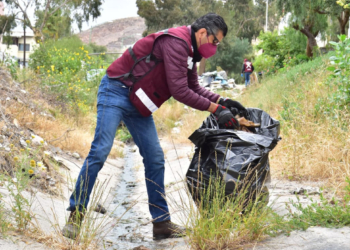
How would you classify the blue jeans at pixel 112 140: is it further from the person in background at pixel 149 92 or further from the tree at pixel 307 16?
the tree at pixel 307 16

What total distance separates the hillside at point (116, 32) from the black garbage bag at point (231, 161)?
241 feet

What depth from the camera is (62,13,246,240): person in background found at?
3580 mm

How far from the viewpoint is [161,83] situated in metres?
3.75

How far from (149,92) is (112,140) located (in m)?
0.50

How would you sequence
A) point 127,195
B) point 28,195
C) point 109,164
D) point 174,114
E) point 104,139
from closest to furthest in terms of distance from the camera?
point 104,139 < point 28,195 < point 127,195 < point 109,164 < point 174,114

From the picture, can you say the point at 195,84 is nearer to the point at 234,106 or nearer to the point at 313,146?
the point at 234,106

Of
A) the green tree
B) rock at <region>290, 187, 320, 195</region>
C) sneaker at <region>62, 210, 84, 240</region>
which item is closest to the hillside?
the green tree

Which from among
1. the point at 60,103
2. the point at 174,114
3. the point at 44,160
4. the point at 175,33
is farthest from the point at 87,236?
the point at 174,114

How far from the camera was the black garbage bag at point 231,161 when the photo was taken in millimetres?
3545

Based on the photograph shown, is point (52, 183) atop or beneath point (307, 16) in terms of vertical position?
beneath

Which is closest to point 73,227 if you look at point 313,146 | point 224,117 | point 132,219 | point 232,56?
point 224,117

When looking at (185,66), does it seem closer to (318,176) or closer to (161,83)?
(161,83)

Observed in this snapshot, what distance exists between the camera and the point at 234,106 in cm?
418

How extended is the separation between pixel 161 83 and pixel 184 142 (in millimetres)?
7272
